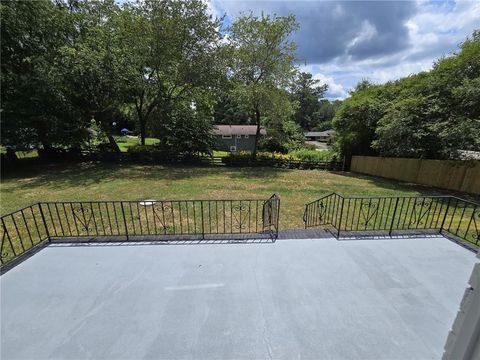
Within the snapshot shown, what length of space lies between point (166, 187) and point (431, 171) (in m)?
12.5

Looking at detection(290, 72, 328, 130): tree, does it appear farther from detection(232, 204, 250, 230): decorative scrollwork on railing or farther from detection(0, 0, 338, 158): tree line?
detection(232, 204, 250, 230): decorative scrollwork on railing

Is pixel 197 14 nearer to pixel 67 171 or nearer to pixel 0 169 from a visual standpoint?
pixel 67 171

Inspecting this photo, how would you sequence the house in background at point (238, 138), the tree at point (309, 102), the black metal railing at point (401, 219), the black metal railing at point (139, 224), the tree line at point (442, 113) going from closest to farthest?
1. the black metal railing at point (401, 219)
2. the black metal railing at point (139, 224)
3. the tree line at point (442, 113)
4. the house in background at point (238, 138)
5. the tree at point (309, 102)

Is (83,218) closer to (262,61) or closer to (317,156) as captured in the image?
(262,61)

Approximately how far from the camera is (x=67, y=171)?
1283cm

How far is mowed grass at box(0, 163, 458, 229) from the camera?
8.58m

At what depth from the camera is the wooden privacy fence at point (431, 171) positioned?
9.70 m

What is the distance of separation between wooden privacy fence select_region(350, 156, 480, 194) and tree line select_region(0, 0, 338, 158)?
6880 millimetres

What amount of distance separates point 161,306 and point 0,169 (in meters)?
15.8

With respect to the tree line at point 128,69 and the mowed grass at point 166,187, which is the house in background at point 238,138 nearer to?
the tree line at point 128,69

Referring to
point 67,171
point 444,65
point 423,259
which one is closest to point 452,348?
point 423,259

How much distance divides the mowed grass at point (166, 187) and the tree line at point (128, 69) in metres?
3.17

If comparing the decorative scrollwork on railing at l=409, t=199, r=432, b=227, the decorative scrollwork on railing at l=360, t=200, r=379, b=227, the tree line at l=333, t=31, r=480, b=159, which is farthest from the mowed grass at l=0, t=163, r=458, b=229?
the decorative scrollwork on railing at l=409, t=199, r=432, b=227

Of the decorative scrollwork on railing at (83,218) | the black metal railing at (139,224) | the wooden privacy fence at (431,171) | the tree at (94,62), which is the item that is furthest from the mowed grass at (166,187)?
the tree at (94,62)
